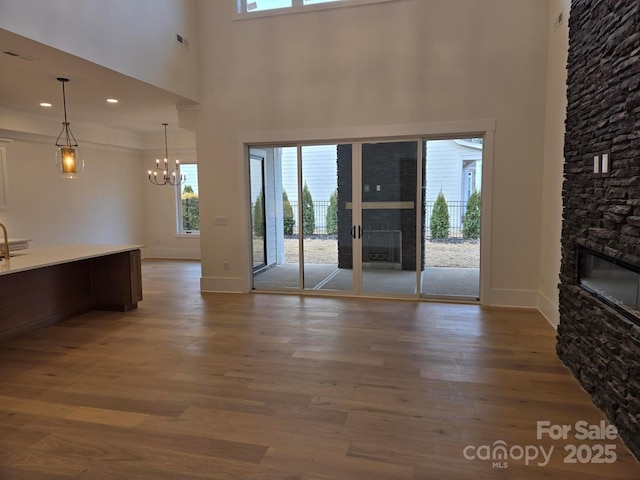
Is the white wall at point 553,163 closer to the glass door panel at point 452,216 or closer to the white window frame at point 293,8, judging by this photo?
the glass door panel at point 452,216

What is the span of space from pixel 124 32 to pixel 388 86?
3233mm

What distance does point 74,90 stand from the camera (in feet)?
17.9

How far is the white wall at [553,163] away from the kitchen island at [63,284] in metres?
5.05

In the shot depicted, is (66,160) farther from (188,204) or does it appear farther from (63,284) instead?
(188,204)

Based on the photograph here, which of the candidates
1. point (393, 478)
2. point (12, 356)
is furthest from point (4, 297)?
point (393, 478)

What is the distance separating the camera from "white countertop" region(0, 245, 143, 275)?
12.4ft

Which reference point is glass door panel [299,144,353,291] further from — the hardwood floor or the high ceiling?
the high ceiling

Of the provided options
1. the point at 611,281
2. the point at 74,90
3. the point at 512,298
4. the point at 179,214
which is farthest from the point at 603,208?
the point at 179,214

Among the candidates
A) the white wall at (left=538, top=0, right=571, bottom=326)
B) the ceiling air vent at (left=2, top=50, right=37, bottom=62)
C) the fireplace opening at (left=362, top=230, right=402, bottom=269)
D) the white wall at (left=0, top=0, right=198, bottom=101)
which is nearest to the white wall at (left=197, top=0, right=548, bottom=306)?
the white wall at (left=538, top=0, right=571, bottom=326)

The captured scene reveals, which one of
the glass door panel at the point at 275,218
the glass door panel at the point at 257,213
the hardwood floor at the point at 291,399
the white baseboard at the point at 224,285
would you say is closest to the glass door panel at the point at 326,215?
the glass door panel at the point at 275,218

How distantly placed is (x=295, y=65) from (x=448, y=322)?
4.01 meters

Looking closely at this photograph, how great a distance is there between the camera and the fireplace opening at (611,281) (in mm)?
2443

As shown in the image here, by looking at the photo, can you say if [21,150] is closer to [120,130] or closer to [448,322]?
[120,130]

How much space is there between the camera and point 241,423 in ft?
8.72
